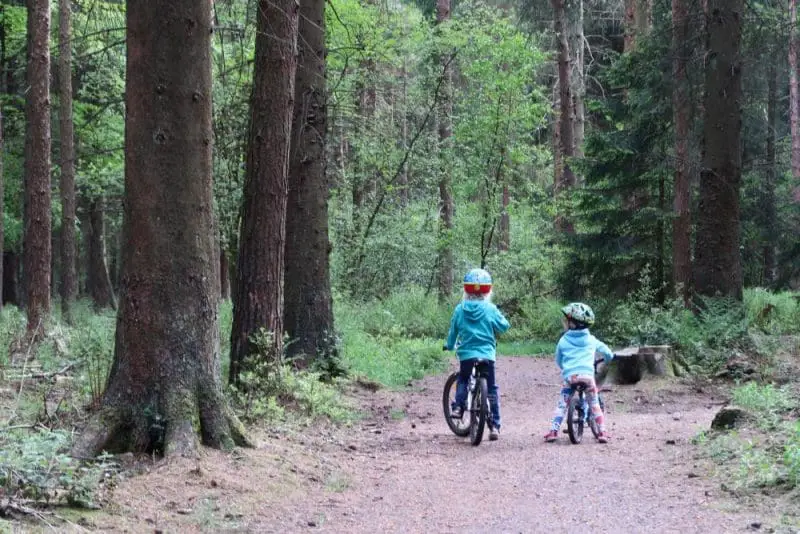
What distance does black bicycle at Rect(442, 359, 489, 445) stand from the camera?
905 centimetres

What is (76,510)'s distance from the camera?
480cm

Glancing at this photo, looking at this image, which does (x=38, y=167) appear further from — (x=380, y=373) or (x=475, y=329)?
(x=475, y=329)

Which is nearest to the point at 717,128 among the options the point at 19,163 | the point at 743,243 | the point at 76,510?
the point at 743,243

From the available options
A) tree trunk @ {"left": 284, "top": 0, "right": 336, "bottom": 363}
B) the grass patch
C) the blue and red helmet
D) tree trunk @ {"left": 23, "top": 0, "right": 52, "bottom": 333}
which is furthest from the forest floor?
the grass patch

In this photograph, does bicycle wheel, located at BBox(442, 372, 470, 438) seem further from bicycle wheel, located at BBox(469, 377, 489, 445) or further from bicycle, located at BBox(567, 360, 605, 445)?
bicycle, located at BBox(567, 360, 605, 445)

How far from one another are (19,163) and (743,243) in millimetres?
24762

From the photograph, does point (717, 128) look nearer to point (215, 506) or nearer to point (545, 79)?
point (215, 506)

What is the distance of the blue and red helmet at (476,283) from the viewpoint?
9.40 m

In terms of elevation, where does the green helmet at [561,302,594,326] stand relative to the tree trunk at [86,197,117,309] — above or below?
below

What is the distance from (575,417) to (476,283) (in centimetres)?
192

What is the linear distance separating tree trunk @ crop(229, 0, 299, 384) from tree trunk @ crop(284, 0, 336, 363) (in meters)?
2.09

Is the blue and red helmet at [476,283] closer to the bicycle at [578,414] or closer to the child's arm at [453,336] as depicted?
the child's arm at [453,336]

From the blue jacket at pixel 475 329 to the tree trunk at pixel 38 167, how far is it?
9752 mm

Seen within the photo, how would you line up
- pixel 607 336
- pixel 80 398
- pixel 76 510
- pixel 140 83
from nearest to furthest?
pixel 76 510 → pixel 140 83 → pixel 80 398 → pixel 607 336
